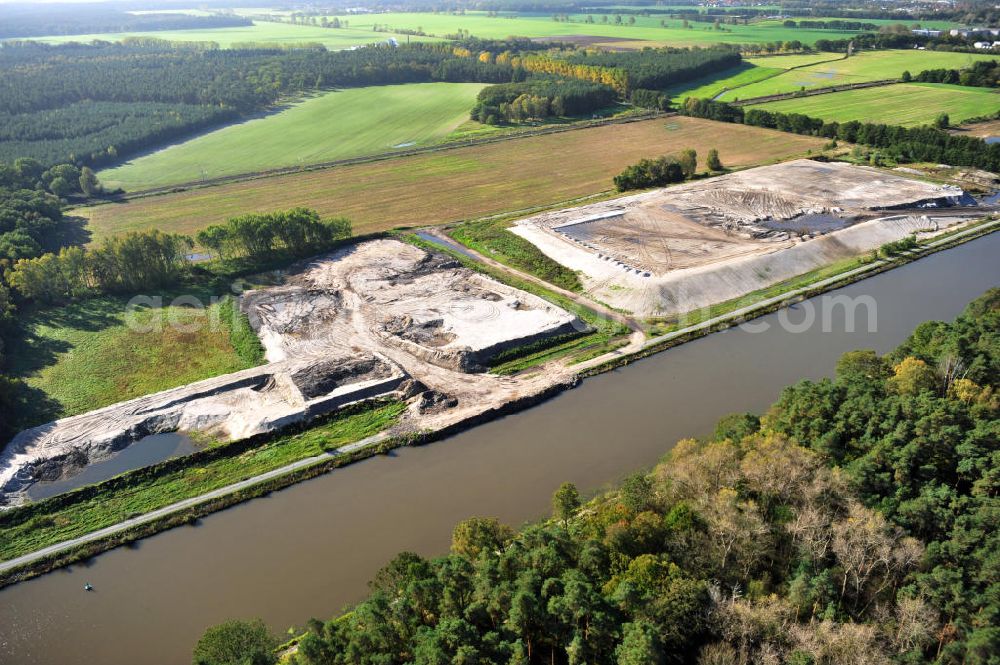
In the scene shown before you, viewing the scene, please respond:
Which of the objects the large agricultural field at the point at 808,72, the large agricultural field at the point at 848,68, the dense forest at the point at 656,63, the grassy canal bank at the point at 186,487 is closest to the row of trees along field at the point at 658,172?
the grassy canal bank at the point at 186,487

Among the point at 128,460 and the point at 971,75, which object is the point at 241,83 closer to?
the point at 128,460

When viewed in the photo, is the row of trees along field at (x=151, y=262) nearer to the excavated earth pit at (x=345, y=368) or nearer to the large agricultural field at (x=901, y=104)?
the excavated earth pit at (x=345, y=368)

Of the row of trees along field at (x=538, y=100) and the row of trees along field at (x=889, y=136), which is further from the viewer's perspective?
the row of trees along field at (x=538, y=100)

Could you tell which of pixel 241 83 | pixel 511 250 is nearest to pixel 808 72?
pixel 511 250

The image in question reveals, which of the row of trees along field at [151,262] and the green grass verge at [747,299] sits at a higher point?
the row of trees along field at [151,262]

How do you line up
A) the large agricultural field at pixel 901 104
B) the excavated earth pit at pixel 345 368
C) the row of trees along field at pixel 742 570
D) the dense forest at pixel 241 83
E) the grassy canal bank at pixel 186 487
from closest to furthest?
the row of trees along field at pixel 742 570 < the grassy canal bank at pixel 186 487 < the excavated earth pit at pixel 345 368 < the large agricultural field at pixel 901 104 < the dense forest at pixel 241 83

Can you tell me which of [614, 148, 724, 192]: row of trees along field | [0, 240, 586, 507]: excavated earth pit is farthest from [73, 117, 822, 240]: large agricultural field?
[0, 240, 586, 507]: excavated earth pit
